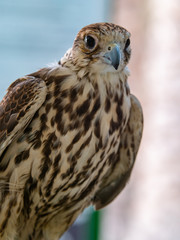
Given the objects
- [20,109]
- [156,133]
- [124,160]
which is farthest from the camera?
[156,133]

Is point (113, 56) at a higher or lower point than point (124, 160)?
higher

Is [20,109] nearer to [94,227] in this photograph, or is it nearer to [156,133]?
[156,133]

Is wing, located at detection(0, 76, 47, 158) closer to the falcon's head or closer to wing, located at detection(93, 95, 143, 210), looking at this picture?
the falcon's head

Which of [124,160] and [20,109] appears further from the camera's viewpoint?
[124,160]

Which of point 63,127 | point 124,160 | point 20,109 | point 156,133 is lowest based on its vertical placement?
point 156,133

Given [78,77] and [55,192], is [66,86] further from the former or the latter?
[55,192]

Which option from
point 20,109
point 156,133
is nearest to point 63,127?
point 20,109

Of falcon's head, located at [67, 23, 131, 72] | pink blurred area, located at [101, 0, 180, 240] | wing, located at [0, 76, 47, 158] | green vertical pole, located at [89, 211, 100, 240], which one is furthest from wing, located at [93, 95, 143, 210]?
green vertical pole, located at [89, 211, 100, 240]

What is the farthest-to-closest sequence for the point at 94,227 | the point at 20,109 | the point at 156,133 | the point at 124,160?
1. the point at 94,227
2. the point at 156,133
3. the point at 124,160
4. the point at 20,109
